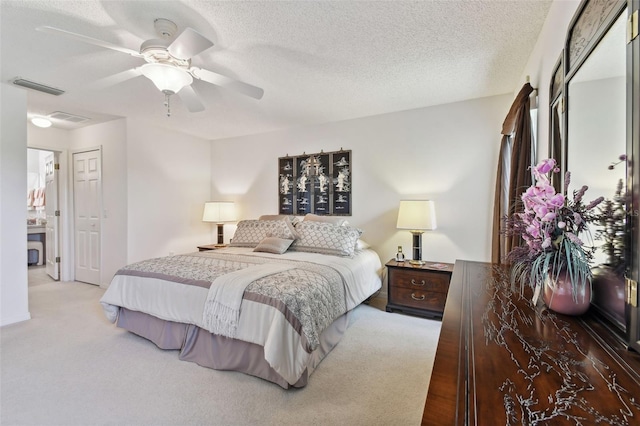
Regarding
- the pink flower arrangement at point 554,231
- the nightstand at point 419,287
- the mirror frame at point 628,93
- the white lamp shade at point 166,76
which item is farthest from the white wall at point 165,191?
the mirror frame at point 628,93

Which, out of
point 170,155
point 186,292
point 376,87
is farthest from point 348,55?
point 170,155

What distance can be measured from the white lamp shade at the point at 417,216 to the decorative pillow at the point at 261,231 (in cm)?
135

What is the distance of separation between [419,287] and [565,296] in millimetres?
2285

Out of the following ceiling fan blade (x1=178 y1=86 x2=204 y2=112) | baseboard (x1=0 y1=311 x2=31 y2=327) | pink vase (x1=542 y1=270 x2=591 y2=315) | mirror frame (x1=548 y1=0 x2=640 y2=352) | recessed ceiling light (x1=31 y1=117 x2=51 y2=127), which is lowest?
baseboard (x1=0 y1=311 x2=31 y2=327)

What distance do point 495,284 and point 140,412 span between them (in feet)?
7.23

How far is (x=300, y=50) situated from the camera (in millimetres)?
2268

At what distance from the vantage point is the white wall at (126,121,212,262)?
162 inches

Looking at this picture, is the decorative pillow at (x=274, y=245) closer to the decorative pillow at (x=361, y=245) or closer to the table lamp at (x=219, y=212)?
the decorative pillow at (x=361, y=245)

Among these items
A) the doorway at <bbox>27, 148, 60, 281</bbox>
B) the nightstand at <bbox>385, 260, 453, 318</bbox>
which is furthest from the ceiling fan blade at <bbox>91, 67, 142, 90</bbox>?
the doorway at <bbox>27, 148, 60, 281</bbox>

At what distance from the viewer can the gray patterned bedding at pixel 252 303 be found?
1920mm

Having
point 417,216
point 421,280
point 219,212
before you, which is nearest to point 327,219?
point 417,216

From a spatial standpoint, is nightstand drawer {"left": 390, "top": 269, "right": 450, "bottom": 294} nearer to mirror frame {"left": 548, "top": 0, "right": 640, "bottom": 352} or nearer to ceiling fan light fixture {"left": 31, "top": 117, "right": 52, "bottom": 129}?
mirror frame {"left": 548, "top": 0, "right": 640, "bottom": 352}

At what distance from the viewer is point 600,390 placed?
2.04 feet

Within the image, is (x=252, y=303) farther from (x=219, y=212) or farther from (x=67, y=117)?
(x=67, y=117)
